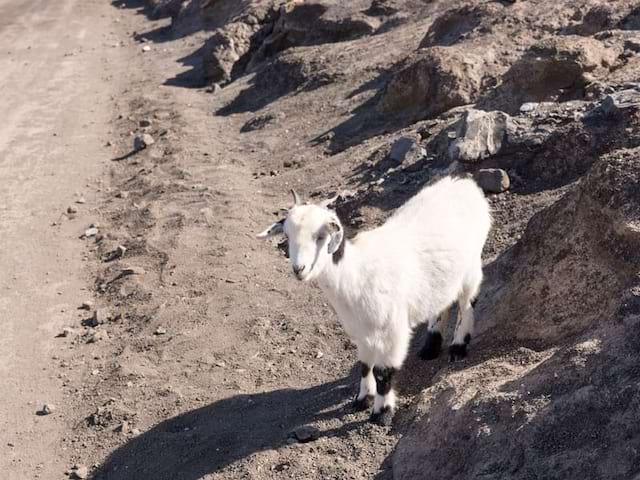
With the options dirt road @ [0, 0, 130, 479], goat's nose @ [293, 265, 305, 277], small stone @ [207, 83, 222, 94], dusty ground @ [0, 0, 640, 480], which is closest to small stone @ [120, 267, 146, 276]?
dusty ground @ [0, 0, 640, 480]

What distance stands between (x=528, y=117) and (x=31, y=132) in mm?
13019

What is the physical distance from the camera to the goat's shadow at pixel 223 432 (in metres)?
6.60

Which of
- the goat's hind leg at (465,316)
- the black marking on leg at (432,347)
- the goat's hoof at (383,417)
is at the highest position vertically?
the goat's hind leg at (465,316)

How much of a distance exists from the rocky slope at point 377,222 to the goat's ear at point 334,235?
56.2 inches

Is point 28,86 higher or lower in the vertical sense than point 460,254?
lower

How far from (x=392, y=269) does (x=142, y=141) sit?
10.8 m

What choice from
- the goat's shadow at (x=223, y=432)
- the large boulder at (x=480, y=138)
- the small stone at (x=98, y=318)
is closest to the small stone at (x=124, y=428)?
the goat's shadow at (x=223, y=432)

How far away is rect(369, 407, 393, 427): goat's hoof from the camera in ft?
21.4

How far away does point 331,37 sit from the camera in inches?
746

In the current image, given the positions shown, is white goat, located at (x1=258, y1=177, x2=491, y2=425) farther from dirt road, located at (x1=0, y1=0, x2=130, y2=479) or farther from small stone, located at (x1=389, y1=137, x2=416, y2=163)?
small stone, located at (x1=389, y1=137, x2=416, y2=163)

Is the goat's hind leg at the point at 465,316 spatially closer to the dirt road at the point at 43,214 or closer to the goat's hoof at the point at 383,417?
the goat's hoof at the point at 383,417

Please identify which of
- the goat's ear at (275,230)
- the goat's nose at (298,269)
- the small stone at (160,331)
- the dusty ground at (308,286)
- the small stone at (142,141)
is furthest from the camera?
Result: the small stone at (142,141)

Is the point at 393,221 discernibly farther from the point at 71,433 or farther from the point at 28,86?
the point at 28,86

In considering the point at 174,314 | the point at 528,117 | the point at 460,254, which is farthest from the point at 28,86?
the point at 460,254
